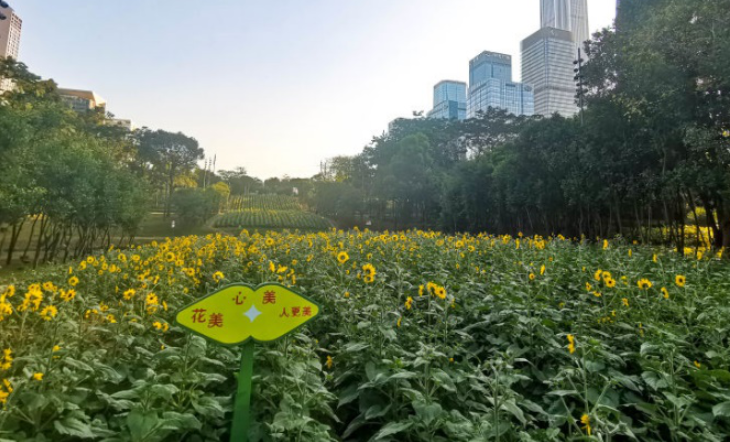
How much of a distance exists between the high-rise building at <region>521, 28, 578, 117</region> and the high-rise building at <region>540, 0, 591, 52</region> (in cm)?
474

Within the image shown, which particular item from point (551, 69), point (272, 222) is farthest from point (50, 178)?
point (551, 69)

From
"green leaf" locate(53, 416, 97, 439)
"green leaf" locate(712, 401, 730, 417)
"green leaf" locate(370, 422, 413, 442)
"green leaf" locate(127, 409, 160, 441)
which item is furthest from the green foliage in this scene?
"green leaf" locate(712, 401, 730, 417)

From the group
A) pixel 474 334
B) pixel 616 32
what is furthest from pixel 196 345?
pixel 616 32

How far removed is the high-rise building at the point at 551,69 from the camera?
55.5m

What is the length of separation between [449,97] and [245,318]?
115 metres

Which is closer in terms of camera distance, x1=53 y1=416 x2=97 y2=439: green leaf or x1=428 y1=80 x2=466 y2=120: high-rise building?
x1=53 y1=416 x2=97 y2=439: green leaf

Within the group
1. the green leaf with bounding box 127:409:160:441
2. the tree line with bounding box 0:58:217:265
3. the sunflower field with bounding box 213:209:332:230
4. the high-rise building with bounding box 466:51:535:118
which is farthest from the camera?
the high-rise building with bounding box 466:51:535:118

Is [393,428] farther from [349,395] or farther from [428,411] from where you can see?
[349,395]

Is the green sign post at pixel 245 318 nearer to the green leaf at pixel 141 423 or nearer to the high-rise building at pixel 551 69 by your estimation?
the green leaf at pixel 141 423

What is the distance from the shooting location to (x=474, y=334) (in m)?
3.75

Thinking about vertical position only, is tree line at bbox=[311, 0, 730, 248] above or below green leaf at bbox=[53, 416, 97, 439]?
above

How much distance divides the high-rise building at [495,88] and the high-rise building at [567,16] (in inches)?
519

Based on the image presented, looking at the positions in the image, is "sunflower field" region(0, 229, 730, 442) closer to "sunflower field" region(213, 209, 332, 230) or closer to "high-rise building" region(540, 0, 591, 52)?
"sunflower field" region(213, 209, 332, 230)

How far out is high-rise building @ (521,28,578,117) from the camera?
55537 mm
